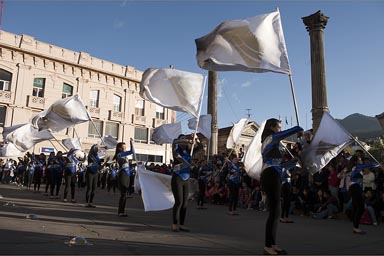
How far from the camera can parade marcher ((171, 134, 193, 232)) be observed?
22.8 feet

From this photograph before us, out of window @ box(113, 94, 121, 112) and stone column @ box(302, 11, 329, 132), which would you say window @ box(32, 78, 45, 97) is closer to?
window @ box(113, 94, 121, 112)

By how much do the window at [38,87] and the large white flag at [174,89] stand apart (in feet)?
102

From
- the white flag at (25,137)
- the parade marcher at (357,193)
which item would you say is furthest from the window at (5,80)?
the parade marcher at (357,193)

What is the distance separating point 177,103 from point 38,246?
5.21 metres

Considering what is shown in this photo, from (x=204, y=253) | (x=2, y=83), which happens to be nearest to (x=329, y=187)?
(x=204, y=253)

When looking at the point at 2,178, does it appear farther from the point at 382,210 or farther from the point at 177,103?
the point at 382,210

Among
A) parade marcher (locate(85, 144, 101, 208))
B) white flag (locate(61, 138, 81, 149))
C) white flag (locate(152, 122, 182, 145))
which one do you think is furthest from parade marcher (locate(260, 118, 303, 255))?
white flag (locate(61, 138, 81, 149))

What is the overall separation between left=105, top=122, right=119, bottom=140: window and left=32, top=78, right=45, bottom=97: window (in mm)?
8294

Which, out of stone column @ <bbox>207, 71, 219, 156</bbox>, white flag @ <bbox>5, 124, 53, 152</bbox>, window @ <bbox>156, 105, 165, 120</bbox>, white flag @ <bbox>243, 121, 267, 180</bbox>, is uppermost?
window @ <bbox>156, 105, 165, 120</bbox>

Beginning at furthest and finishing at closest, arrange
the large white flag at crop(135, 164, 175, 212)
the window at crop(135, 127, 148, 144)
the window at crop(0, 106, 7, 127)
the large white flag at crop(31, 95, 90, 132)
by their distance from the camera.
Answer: the window at crop(135, 127, 148, 144) → the window at crop(0, 106, 7, 127) → the large white flag at crop(31, 95, 90, 132) → the large white flag at crop(135, 164, 175, 212)

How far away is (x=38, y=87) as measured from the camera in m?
36.9

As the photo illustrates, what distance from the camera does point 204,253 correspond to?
497 cm

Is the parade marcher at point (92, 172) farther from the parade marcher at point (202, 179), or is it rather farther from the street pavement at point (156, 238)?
the parade marcher at point (202, 179)

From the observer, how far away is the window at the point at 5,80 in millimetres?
34509
